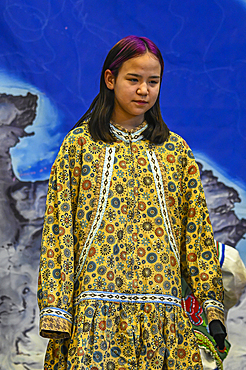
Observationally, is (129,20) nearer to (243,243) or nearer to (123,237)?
(243,243)

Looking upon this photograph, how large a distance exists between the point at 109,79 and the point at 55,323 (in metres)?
0.88

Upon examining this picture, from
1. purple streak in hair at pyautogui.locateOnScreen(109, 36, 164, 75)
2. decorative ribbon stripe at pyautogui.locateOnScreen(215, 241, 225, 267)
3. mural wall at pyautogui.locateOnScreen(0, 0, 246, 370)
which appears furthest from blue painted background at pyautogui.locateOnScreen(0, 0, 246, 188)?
purple streak in hair at pyautogui.locateOnScreen(109, 36, 164, 75)

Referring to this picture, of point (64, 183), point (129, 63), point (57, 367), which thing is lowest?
point (57, 367)

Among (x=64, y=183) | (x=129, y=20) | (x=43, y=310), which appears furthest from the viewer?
(x=129, y=20)

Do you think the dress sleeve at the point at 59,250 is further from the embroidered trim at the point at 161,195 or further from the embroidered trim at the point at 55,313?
the embroidered trim at the point at 161,195

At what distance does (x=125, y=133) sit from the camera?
236cm

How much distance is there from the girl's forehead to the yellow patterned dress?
0.22 meters

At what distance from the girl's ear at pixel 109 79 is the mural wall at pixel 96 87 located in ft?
4.33

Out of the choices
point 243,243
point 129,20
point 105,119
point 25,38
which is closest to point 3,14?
point 25,38

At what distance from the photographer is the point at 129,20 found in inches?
145

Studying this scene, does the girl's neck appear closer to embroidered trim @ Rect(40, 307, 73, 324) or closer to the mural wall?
embroidered trim @ Rect(40, 307, 73, 324)

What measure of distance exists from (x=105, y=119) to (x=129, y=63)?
0.22m

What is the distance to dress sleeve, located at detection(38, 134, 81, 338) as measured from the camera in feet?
6.78

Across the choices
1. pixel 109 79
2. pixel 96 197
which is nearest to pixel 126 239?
pixel 96 197
